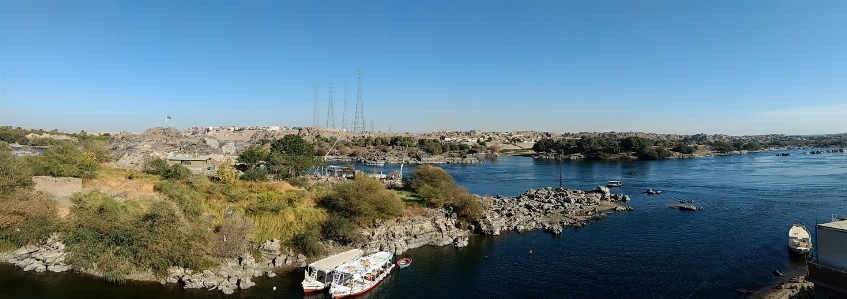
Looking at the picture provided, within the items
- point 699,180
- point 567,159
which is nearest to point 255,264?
point 699,180

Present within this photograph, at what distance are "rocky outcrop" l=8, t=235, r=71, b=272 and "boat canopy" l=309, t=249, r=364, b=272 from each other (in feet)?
29.2

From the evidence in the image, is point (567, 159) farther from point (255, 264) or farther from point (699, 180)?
point (255, 264)

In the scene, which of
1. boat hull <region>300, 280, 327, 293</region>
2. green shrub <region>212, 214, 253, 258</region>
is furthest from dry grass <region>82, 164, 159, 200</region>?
boat hull <region>300, 280, 327, 293</region>

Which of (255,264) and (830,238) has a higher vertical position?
(830,238)

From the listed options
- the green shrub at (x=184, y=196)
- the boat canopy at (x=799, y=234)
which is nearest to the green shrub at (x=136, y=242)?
the green shrub at (x=184, y=196)

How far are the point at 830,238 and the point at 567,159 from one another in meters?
67.8

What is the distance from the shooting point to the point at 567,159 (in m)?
76.4

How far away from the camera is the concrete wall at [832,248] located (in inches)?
397

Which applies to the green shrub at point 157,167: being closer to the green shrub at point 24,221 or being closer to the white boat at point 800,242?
the green shrub at point 24,221

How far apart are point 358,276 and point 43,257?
1152cm

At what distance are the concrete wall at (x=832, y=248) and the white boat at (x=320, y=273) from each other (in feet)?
44.5

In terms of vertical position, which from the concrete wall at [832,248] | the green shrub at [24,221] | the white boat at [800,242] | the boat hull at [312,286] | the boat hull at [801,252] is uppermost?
the concrete wall at [832,248]

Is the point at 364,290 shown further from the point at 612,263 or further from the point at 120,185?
the point at 120,185

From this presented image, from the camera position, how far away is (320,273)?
15984 mm
